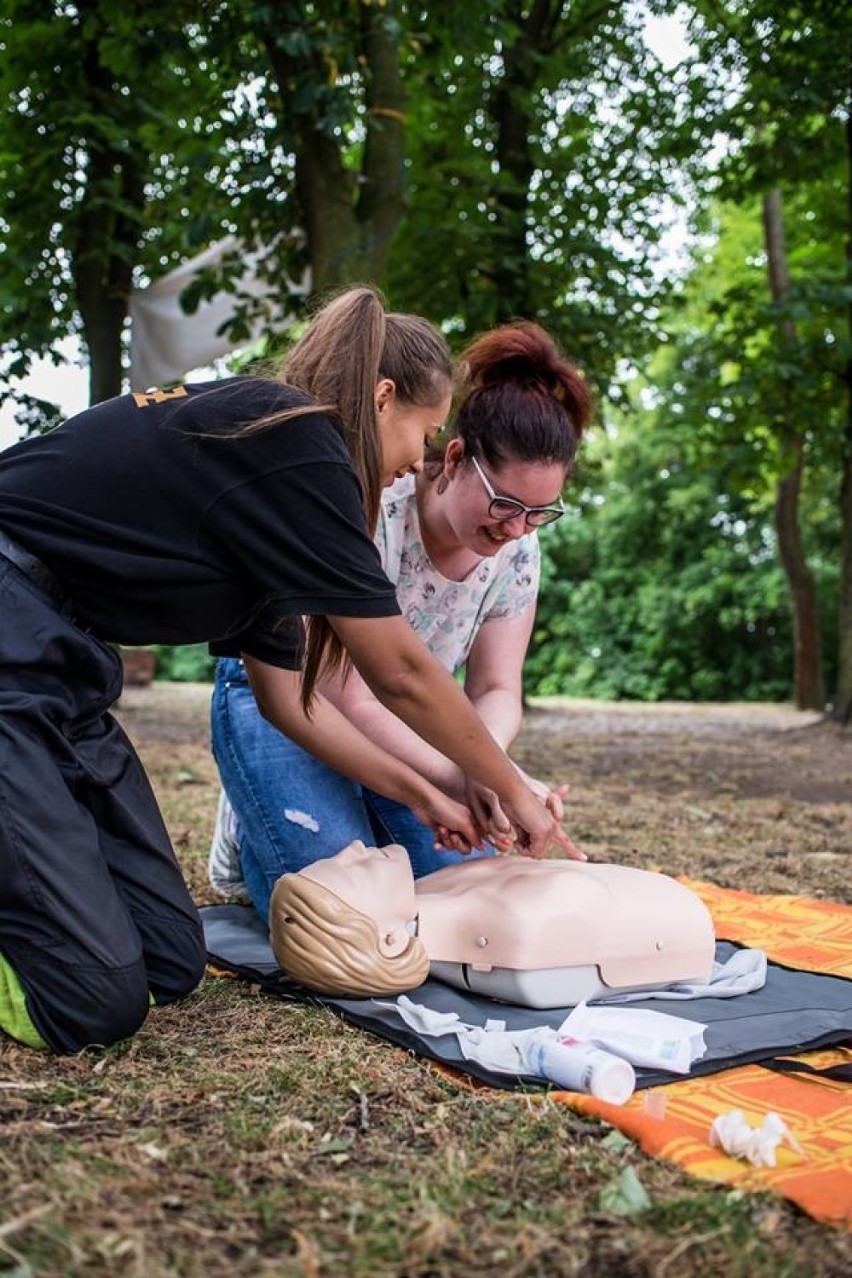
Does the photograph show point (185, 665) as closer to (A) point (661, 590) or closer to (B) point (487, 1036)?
(A) point (661, 590)

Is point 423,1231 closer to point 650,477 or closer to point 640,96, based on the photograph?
point 640,96

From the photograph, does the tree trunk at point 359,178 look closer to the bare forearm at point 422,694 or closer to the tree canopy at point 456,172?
the tree canopy at point 456,172

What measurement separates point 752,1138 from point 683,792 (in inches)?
164

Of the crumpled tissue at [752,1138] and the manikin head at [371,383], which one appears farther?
the manikin head at [371,383]

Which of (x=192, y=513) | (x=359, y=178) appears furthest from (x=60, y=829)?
(x=359, y=178)

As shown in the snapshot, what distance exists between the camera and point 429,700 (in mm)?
2145

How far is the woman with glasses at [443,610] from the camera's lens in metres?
2.68

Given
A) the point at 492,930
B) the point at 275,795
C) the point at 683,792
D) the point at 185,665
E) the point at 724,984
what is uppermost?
the point at 275,795

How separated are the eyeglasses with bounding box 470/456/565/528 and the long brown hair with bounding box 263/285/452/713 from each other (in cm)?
36

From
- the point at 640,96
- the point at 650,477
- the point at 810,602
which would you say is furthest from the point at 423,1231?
the point at 650,477

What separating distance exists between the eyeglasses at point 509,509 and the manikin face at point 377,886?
80 cm

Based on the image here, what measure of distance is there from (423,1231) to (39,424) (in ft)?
21.6

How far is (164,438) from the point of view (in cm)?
208

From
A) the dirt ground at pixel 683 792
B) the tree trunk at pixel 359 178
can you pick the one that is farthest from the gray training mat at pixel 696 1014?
the tree trunk at pixel 359 178
